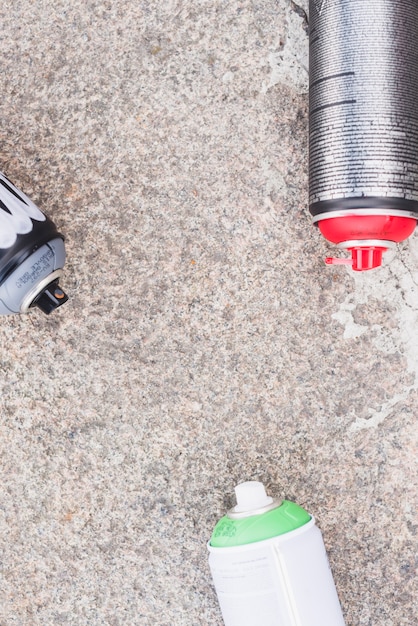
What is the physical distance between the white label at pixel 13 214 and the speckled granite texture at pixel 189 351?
0.42 feet

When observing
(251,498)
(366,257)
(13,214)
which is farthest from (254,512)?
(13,214)

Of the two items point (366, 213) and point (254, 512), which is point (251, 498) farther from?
point (366, 213)

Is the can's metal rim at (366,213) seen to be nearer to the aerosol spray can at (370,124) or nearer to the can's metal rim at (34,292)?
the aerosol spray can at (370,124)

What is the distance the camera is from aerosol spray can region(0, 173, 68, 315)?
1.02m

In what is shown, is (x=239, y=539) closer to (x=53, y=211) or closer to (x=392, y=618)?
(x=392, y=618)

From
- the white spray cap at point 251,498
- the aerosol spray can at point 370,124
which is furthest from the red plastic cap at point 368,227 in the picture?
the white spray cap at point 251,498

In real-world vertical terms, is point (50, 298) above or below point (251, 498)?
above

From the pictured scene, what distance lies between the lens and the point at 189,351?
1.20 metres

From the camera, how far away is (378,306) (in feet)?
3.93

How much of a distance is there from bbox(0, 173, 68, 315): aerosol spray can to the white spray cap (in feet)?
1.50

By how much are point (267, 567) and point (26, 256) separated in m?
0.65

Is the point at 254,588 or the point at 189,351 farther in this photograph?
the point at 189,351

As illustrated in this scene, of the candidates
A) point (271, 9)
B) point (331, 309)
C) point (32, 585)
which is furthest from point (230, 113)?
point (32, 585)

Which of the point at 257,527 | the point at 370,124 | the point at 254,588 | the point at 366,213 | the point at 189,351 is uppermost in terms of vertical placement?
the point at 370,124
